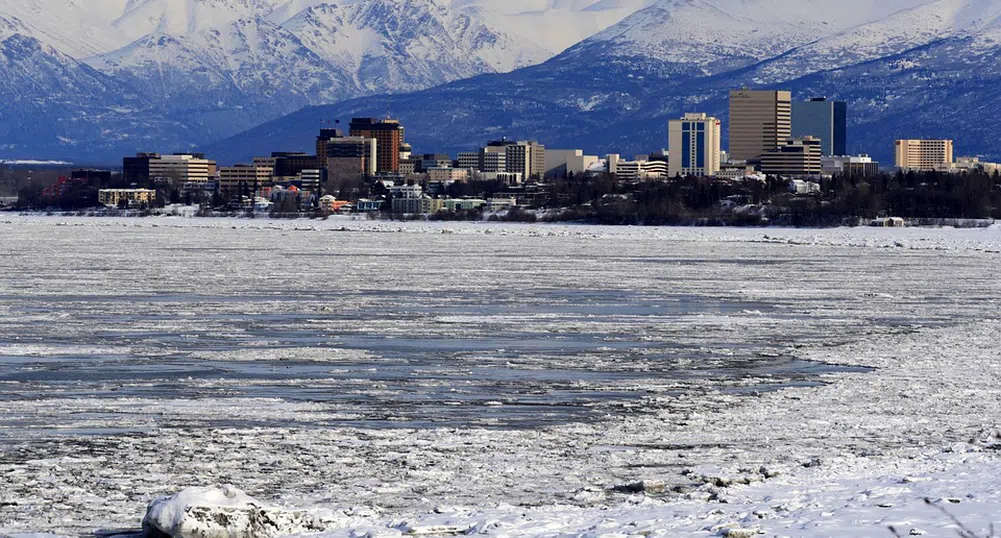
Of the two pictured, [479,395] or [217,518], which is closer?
[217,518]

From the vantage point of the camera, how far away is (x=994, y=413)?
21938 millimetres

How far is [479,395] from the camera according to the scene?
23812 millimetres

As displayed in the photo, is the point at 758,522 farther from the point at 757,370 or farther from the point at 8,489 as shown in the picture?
the point at 757,370

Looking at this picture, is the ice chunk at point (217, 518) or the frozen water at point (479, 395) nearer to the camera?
the ice chunk at point (217, 518)

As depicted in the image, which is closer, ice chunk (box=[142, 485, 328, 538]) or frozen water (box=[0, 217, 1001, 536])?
ice chunk (box=[142, 485, 328, 538])

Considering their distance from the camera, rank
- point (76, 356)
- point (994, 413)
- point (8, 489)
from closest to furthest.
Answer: point (8, 489)
point (994, 413)
point (76, 356)

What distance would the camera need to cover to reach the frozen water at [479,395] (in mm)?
17172

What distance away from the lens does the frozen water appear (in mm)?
17172

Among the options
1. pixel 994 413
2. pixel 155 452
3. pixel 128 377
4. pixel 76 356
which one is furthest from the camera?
pixel 76 356

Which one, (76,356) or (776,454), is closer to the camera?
(776,454)

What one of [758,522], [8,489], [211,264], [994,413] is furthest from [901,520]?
[211,264]

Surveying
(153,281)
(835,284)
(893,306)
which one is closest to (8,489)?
(893,306)

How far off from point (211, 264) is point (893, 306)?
28.8 metres

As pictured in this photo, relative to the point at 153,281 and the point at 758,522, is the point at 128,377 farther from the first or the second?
the point at 153,281
